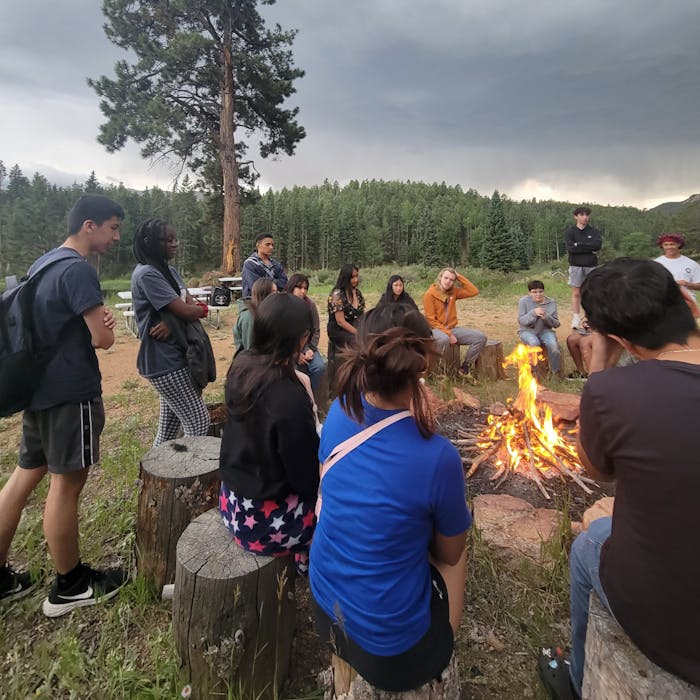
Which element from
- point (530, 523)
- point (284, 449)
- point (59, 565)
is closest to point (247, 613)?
point (284, 449)

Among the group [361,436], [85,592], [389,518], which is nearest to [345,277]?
[85,592]

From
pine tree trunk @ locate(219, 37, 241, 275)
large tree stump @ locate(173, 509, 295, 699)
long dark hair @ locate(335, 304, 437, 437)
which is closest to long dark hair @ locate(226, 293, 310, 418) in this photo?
long dark hair @ locate(335, 304, 437, 437)

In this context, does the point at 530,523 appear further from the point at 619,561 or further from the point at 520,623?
the point at 619,561

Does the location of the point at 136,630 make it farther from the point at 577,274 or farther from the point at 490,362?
the point at 577,274

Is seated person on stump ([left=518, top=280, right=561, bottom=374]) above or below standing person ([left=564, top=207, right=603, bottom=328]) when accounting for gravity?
below

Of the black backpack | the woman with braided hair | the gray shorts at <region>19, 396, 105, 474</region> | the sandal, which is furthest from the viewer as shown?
the gray shorts at <region>19, 396, 105, 474</region>

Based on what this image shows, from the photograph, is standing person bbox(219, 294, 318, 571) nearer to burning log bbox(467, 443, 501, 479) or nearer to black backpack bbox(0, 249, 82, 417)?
black backpack bbox(0, 249, 82, 417)

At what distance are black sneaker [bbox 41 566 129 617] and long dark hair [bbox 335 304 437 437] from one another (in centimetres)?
176

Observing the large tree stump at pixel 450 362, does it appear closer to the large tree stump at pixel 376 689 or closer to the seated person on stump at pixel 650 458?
the seated person on stump at pixel 650 458

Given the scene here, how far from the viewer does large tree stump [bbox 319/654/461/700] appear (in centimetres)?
129

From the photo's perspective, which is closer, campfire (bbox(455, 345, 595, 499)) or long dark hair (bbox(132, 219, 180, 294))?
long dark hair (bbox(132, 219, 180, 294))

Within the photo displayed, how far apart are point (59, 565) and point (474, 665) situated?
1963 millimetres

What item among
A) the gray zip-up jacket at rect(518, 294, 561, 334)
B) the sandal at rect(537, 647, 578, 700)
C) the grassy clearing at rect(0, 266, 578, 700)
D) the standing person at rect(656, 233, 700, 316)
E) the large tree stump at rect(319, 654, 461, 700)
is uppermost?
the standing person at rect(656, 233, 700, 316)

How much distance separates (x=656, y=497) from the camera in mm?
1109
